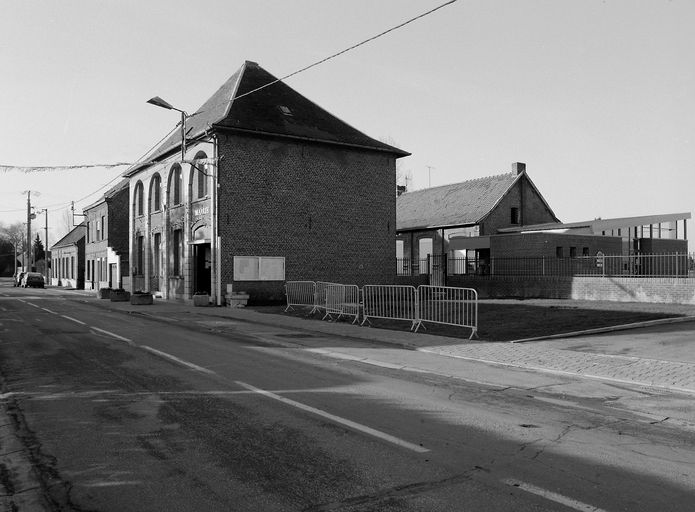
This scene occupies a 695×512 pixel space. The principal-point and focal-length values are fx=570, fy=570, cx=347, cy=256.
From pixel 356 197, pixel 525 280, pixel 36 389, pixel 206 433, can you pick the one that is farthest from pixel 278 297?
pixel 206 433

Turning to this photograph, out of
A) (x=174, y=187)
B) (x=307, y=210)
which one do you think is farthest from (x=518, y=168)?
→ (x=174, y=187)

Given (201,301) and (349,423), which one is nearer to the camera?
(349,423)

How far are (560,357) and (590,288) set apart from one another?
50.2 feet

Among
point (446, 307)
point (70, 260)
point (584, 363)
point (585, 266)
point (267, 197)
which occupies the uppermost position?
point (267, 197)

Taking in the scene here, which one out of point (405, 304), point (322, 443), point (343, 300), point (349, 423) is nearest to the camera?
point (322, 443)

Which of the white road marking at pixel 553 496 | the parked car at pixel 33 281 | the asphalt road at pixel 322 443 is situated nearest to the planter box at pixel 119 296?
the asphalt road at pixel 322 443

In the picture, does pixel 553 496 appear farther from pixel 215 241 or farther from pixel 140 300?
pixel 140 300

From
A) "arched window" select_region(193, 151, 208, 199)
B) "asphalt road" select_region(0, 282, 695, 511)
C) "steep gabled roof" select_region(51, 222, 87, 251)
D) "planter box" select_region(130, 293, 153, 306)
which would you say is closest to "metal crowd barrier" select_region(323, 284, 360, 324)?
"asphalt road" select_region(0, 282, 695, 511)

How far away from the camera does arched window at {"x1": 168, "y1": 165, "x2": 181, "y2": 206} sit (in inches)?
1220

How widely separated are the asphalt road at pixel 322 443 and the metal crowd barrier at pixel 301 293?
431 inches

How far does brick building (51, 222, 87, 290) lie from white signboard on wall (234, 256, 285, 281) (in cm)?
3316

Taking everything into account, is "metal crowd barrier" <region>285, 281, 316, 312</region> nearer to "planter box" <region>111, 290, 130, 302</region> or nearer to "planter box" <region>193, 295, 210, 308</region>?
"planter box" <region>193, 295, 210, 308</region>

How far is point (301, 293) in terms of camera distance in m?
21.5

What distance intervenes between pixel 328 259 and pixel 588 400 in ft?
70.0
